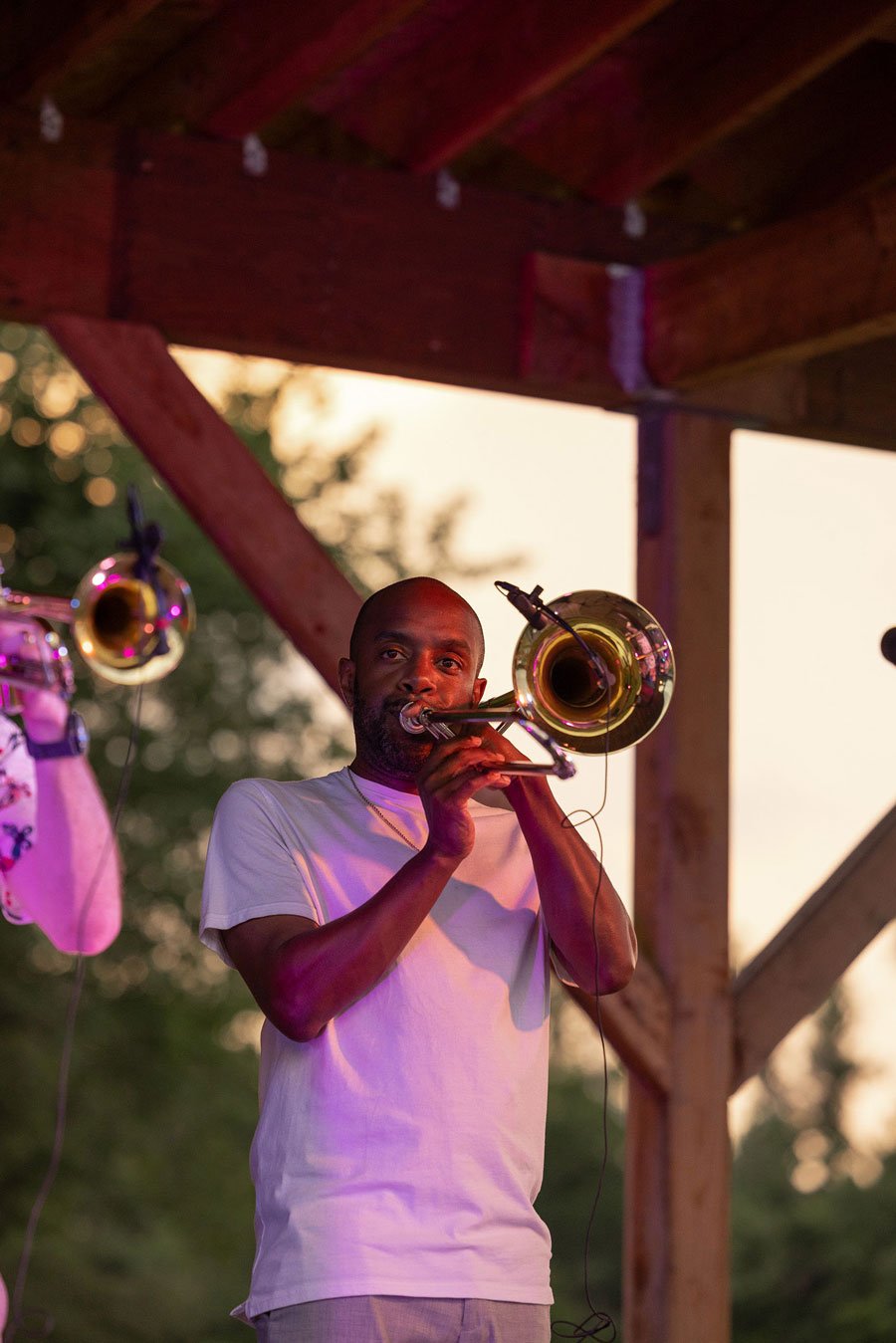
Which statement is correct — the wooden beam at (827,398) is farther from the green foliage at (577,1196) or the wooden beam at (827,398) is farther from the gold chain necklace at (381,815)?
the green foliage at (577,1196)

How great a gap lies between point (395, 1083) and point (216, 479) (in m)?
2.45

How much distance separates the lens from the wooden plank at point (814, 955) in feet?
16.5

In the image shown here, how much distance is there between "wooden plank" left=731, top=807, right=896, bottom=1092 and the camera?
5.04 m

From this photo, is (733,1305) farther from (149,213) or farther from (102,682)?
(149,213)

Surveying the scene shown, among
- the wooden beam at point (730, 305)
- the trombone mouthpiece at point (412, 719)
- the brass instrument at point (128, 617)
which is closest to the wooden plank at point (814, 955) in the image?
the wooden beam at point (730, 305)

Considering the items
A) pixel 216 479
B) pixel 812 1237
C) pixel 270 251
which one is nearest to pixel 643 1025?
pixel 216 479

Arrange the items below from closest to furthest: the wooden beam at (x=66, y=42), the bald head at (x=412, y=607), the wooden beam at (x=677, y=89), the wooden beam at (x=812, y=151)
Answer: the bald head at (x=412, y=607), the wooden beam at (x=66, y=42), the wooden beam at (x=677, y=89), the wooden beam at (x=812, y=151)

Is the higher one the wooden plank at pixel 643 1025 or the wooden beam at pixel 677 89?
the wooden beam at pixel 677 89

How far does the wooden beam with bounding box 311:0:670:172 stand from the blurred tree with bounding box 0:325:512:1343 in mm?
6328

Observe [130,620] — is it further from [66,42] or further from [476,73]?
[476,73]

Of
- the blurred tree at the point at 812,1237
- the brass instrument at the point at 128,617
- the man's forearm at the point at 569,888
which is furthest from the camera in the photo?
the blurred tree at the point at 812,1237

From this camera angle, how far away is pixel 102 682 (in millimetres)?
11633

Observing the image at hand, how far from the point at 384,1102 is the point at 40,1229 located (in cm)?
963

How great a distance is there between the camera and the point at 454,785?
2430mm
